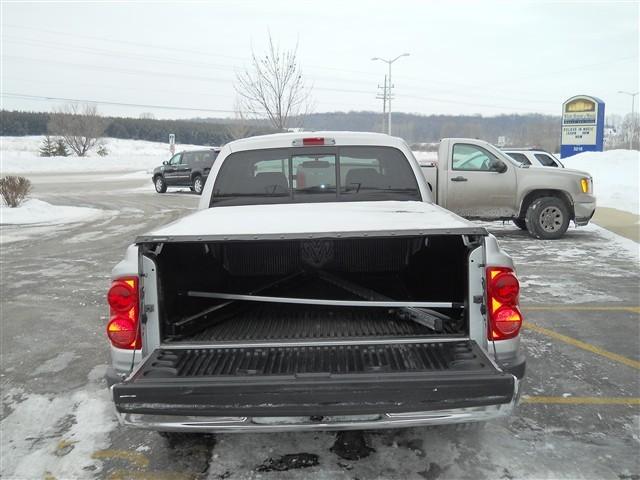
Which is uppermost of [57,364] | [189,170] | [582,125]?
[582,125]

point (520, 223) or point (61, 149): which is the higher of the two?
point (61, 149)

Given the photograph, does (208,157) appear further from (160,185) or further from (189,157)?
(160,185)

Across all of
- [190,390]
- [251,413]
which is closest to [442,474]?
[251,413]

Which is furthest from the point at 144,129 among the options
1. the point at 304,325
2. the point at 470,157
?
the point at 304,325

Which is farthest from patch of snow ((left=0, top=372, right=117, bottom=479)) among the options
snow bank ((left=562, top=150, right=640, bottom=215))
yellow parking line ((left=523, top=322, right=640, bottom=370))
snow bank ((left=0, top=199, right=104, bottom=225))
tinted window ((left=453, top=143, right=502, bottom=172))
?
snow bank ((left=562, top=150, right=640, bottom=215))

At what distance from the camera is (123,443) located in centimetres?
332

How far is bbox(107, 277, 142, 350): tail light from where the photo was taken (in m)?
2.78

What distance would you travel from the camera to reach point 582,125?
29703 mm

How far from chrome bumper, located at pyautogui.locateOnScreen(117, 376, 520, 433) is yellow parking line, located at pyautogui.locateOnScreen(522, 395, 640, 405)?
148 cm

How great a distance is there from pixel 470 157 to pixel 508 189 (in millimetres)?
1012

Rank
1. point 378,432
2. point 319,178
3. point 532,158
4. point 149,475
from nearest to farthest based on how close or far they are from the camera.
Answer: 1. point 149,475
2. point 378,432
3. point 319,178
4. point 532,158

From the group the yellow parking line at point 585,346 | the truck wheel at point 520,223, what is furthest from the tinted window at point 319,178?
the truck wheel at point 520,223

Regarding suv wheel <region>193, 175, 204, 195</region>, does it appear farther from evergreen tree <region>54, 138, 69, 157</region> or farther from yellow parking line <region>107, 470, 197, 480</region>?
evergreen tree <region>54, 138, 69, 157</region>

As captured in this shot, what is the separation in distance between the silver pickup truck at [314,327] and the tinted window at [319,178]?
1.16 ft
